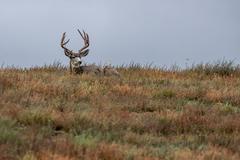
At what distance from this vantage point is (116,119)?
1255 centimetres

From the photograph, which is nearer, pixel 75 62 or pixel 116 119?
pixel 116 119

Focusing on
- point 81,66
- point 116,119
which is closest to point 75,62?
point 81,66

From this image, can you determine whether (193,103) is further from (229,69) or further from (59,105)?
(229,69)

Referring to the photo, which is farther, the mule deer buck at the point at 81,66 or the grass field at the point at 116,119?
the mule deer buck at the point at 81,66

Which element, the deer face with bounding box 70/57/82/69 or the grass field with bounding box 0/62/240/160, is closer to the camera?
the grass field with bounding box 0/62/240/160

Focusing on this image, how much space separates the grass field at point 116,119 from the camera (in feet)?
33.5

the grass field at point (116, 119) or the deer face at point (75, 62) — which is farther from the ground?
the deer face at point (75, 62)

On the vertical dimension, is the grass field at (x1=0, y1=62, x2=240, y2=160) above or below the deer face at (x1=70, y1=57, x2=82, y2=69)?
below

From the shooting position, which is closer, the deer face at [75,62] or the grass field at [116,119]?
the grass field at [116,119]

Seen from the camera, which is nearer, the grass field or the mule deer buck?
the grass field

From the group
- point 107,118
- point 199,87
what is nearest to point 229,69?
point 199,87

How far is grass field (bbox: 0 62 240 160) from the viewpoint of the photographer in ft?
33.5

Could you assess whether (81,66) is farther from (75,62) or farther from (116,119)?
(116,119)

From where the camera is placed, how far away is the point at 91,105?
13914mm
